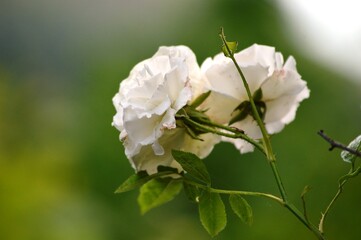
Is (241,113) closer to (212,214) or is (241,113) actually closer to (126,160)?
(212,214)

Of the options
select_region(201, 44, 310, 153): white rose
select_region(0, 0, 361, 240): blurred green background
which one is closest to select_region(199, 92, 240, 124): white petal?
select_region(201, 44, 310, 153): white rose

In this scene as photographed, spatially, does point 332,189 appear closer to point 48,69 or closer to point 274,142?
point 274,142

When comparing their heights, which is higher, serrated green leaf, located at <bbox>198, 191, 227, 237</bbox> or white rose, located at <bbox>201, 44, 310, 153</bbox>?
white rose, located at <bbox>201, 44, 310, 153</bbox>

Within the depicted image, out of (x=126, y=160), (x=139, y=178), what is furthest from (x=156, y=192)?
(x=126, y=160)

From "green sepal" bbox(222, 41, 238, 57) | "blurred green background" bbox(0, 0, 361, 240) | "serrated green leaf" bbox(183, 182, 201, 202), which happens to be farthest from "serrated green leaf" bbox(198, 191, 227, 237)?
"blurred green background" bbox(0, 0, 361, 240)

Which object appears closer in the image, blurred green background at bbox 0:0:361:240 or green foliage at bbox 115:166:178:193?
green foliage at bbox 115:166:178:193

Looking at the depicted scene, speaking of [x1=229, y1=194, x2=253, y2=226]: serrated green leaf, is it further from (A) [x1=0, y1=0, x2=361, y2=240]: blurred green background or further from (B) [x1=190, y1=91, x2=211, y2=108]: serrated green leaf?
(A) [x1=0, y1=0, x2=361, y2=240]: blurred green background

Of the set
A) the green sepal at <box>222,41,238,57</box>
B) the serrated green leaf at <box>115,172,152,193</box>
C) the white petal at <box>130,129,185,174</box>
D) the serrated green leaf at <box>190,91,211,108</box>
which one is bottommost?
the serrated green leaf at <box>115,172,152,193</box>
